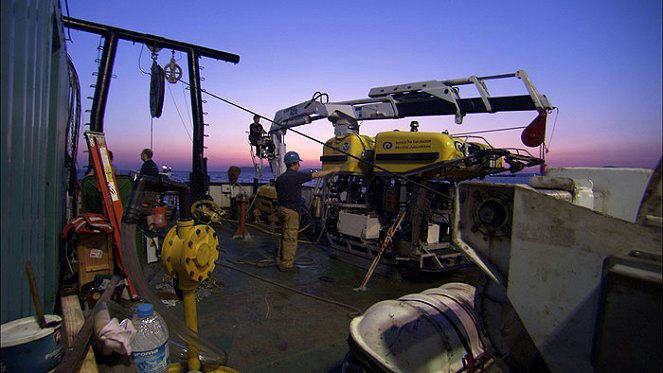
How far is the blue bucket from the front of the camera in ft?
4.59

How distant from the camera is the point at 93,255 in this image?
3807mm

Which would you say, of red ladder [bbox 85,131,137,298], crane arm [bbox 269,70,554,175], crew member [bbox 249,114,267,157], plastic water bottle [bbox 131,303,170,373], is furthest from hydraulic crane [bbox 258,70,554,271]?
plastic water bottle [bbox 131,303,170,373]

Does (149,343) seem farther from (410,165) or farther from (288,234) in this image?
(410,165)

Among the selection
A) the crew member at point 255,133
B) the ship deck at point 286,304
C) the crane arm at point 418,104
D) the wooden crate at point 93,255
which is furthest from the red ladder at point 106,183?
the crew member at point 255,133

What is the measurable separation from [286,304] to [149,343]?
110 inches

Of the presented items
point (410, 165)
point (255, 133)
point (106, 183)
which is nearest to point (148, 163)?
point (255, 133)

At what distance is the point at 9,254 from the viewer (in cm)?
177

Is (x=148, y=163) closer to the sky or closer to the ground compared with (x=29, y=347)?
closer to the sky

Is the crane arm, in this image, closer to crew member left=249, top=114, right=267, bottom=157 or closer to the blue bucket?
crew member left=249, top=114, right=267, bottom=157

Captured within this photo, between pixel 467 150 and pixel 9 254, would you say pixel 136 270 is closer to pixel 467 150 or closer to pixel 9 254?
pixel 9 254

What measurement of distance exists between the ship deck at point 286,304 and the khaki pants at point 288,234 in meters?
0.23

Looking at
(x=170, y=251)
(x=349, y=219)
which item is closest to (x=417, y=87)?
(x=349, y=219)

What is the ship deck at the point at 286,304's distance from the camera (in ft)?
10.8

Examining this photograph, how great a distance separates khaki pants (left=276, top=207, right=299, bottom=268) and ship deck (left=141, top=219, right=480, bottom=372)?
0.23 metres
